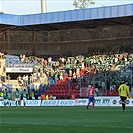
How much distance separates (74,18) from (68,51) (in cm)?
742

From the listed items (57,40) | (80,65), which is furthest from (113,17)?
(57,40)

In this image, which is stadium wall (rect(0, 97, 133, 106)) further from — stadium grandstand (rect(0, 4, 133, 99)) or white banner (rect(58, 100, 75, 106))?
stadium grandstand (rect(0, 4, 133, 99))

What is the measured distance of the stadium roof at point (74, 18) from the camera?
50616mm

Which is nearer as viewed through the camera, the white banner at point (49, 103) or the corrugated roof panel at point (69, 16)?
the white banner at point (49, 103)

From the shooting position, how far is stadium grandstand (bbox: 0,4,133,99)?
4888cm

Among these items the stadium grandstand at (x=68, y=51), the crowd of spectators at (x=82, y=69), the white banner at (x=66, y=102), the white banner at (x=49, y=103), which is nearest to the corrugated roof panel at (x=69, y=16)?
the stadium grandstand at (x=68, y=51)

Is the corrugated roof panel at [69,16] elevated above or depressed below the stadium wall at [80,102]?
above

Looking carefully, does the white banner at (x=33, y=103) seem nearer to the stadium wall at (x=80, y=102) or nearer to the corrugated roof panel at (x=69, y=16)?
the stadium wall at (x=80, y=102)

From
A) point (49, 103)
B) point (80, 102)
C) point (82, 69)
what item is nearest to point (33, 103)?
point (49, 103)

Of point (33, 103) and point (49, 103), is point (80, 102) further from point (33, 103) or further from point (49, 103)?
point (33, 103)

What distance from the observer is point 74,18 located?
176 feet

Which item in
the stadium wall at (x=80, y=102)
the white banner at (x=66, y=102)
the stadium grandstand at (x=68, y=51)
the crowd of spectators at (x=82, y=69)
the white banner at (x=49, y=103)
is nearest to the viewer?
the stadium wall at (x=80, y=102)

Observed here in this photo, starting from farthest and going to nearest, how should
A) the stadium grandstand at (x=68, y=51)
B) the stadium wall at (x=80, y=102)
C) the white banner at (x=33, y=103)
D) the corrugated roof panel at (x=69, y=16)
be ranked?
1. the corrugated roof panel at (x=69, y=16)
2. the stadium grandstand at (x=68, y=51)
3. the white banner at (x=33, y=103)
4. the stadium wall at (x=80, y=102)

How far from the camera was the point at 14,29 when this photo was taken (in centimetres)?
6019
